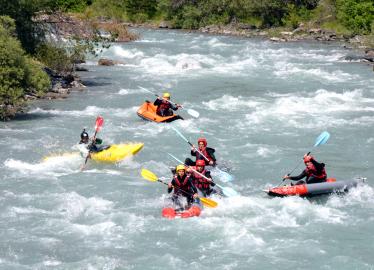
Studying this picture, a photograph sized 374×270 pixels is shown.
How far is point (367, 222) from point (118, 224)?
168 inches

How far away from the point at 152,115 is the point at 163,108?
1.26 feet

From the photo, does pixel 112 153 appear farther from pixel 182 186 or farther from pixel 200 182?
pixel 182 186

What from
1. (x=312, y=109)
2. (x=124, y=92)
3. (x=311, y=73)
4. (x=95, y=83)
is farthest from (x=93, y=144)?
(x=311, y=73)

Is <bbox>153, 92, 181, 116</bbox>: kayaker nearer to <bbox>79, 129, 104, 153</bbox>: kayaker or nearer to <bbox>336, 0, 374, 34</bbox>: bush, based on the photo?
<bbox>79, 129, 104, 153</bbox>: kayaker

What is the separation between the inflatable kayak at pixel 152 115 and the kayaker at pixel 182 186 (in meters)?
6.96

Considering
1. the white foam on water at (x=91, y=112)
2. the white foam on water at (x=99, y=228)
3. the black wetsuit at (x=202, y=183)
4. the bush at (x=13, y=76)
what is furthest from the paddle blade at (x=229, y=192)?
the white foam on water at (x=91, y=112)

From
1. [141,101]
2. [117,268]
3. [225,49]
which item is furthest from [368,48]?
[117,268]

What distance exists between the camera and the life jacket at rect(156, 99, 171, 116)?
19.1 m

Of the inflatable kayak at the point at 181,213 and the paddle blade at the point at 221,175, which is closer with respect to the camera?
the inflatable kayak at the point at 181,213

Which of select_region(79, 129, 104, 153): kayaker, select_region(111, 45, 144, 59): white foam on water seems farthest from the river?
select_region(111, 45, 144, 59): white foam on water

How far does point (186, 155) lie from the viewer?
1587 cm

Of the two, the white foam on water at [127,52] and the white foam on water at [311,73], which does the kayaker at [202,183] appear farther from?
the white foam on water at [127,52]

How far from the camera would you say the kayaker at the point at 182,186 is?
1192 centimetres

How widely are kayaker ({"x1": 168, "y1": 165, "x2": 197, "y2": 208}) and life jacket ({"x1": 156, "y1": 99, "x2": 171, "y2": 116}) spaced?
7.27 metres
